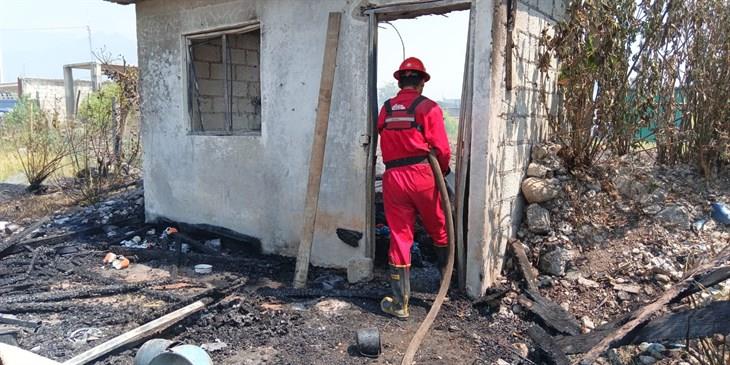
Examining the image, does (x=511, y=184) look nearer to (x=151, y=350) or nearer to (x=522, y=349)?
(x=522, y=349)

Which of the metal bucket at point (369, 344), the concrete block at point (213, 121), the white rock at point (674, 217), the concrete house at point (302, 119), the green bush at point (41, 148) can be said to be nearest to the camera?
the metal bucket at point (369, 344)

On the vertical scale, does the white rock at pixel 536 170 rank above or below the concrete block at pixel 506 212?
above

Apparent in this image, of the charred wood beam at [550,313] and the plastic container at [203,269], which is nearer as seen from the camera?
the charred wood beam at [550,313]

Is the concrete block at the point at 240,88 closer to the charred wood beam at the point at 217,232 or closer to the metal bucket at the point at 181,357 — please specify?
the charred wood beam at the point at 217,232

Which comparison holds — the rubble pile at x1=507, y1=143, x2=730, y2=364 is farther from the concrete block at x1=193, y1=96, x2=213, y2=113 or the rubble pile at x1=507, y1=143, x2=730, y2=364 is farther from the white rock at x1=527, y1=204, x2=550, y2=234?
the concrete block at x1=193, y1=96, x2=213, y2=113

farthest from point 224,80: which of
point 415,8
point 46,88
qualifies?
point 46,88

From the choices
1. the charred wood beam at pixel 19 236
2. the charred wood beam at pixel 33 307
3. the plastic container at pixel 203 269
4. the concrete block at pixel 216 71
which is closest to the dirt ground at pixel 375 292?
the charred wood beam at pixel 33 307

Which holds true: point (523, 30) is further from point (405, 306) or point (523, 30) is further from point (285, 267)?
point (285, 267)

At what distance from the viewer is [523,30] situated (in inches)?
180

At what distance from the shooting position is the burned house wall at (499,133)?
4.16 meters

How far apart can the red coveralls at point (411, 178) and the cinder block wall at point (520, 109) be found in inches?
23.2

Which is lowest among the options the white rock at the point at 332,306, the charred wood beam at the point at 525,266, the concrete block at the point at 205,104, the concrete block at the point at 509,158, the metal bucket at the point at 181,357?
the white rock at the point at 332,306

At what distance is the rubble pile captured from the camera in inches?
166

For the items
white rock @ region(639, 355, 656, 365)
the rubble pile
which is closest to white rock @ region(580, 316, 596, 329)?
the rubble pile
